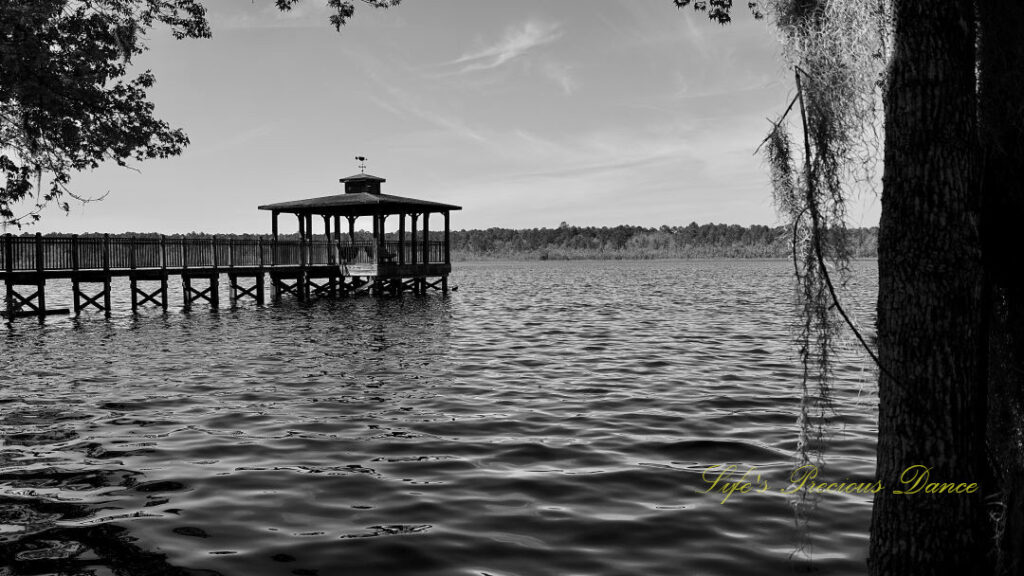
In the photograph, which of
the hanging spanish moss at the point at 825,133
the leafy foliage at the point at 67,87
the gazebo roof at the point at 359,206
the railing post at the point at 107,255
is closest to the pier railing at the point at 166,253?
the railing post at the point at 107,255

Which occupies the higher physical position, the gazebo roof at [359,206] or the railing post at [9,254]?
the gazebo roof at [359,206]

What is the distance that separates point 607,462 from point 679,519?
1.79 metres

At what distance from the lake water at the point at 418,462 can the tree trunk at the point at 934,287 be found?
712 millimetres

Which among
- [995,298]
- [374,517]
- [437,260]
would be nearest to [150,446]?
[374,517]

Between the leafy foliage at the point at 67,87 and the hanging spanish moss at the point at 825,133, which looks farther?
the leafy foliage at the point at 67,87

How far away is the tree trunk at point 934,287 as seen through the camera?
3574 mm

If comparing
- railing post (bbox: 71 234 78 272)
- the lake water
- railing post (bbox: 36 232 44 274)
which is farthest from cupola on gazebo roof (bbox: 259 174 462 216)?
the lake water

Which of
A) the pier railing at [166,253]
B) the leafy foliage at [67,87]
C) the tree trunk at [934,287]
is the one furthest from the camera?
the pier railing at [166,253]

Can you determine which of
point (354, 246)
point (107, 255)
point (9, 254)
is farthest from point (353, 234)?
point (9, 254)

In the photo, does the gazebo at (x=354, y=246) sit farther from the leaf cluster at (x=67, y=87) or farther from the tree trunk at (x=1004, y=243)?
the tree trunk at (x=1004, y=243)

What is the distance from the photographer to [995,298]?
13.4 feet

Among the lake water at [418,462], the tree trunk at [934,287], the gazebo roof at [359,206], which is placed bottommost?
the lake water at [418,462]

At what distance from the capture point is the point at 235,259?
3434cm

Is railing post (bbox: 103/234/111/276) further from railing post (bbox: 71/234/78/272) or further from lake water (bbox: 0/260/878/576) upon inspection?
lake water (bbox: 0/260/878/576)
